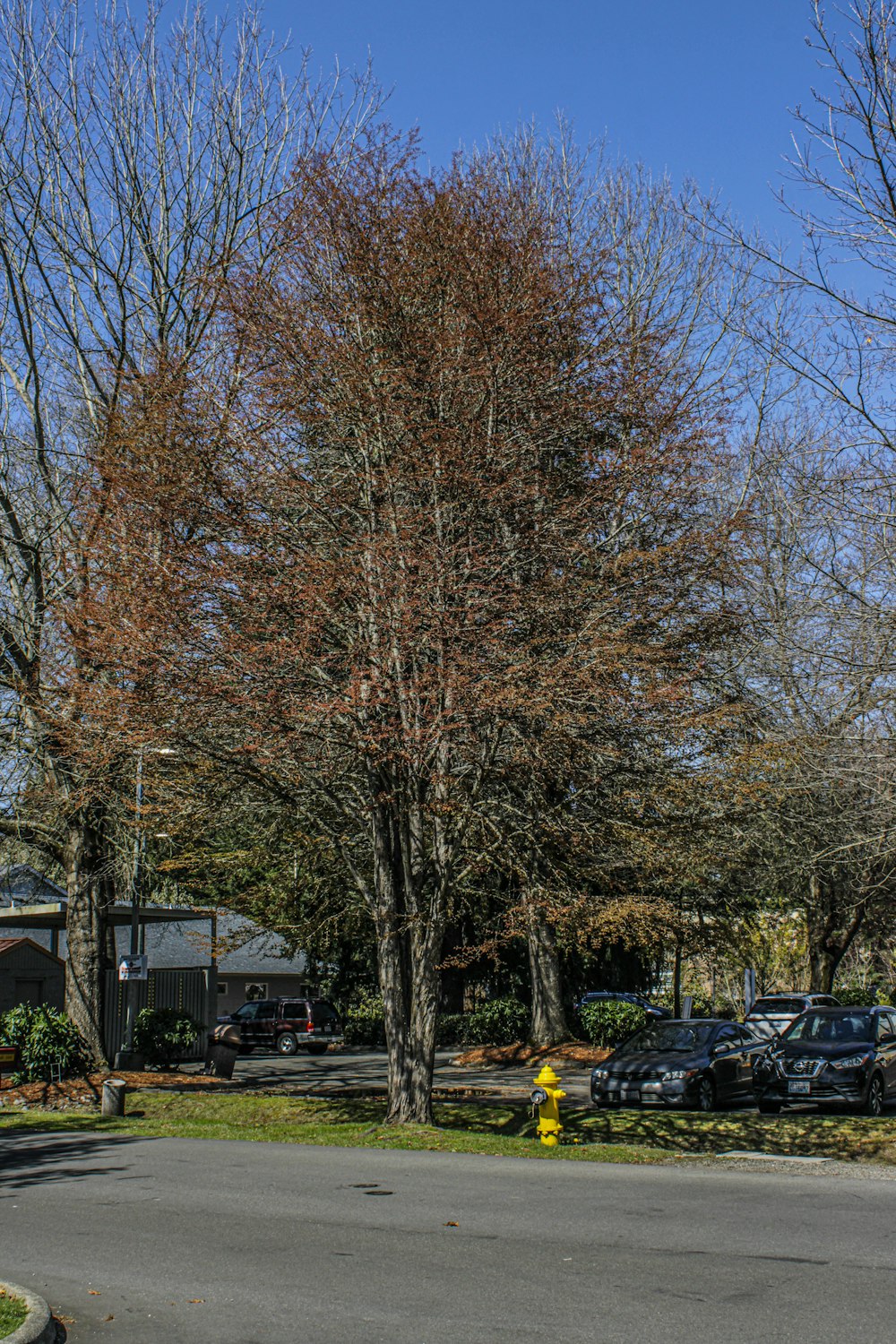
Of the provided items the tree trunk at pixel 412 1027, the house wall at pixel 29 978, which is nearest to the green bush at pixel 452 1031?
the house wall at pixel 29 978

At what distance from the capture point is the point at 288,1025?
3844 cm

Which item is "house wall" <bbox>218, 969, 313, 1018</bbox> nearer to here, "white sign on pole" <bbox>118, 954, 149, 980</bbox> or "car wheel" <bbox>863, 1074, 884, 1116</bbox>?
"white sign on pole" <bbox>118, 954, 149, 980</bbox>

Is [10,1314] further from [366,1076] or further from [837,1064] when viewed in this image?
[366,1076]

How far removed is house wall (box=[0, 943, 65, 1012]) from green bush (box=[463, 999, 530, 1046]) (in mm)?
11955

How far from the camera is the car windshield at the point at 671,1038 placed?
1912 cm

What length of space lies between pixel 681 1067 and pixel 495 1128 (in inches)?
128

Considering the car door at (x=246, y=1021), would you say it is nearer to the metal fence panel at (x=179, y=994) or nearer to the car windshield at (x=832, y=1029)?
the metal fence panel at (x=179, y=994)

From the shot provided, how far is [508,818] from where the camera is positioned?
16.5 metres

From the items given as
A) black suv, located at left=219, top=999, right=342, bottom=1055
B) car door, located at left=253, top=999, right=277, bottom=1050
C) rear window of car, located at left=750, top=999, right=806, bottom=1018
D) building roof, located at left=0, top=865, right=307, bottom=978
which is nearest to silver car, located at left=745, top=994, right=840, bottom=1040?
rear window of car, located at left=750, top=999, right=806, bottom=1018

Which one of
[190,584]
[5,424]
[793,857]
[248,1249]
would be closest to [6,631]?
[5,424]

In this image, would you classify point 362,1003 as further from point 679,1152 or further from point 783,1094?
point 679,1152

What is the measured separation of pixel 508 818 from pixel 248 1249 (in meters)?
8.65

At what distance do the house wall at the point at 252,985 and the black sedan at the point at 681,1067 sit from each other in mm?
29424

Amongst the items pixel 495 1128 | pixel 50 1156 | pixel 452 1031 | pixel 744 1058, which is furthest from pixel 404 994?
pixel 452 1031
